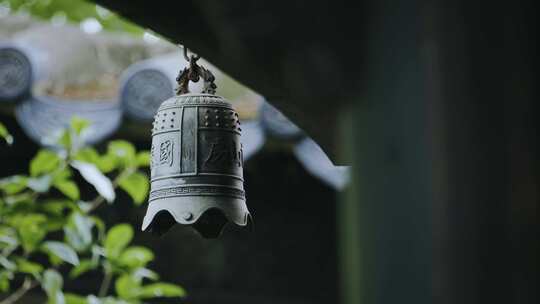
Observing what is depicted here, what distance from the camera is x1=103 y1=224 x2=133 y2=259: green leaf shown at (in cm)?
404

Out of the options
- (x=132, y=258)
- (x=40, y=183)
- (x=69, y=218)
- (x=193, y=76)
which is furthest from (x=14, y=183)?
(x=193, y=76)

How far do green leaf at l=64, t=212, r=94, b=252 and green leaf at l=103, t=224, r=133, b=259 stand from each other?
118mm

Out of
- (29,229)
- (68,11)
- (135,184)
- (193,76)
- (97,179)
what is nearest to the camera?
(193,76)

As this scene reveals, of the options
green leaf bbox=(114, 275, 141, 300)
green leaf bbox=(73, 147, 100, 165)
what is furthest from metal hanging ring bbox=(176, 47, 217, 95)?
green leaf bbox=(114, 275, 141, 300)

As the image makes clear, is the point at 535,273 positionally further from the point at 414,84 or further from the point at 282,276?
the point at 282,276

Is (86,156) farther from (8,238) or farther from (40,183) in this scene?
(8,238)

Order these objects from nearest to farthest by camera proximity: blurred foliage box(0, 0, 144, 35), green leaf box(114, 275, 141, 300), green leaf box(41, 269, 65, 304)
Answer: green leaf box(41, 269, 65, 304) < green leaf box(114, 275, 141, 300) < blurred foliage box(0, 0, 144, 35)

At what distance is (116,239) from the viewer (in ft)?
13.3

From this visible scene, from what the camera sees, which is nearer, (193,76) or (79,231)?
(193,76)

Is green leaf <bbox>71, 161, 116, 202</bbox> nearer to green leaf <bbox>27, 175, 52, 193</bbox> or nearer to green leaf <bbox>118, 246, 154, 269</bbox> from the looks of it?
green leaf <bbox>27, 175, 52, 193</bbox>

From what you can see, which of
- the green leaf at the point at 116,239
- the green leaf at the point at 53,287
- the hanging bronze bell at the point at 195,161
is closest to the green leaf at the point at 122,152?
the green leaf at the point at 116,239

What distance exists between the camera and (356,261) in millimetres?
1170

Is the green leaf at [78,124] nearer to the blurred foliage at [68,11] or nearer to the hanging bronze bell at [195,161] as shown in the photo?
the hanging bronze bell at [195,161]

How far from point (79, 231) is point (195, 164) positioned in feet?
2.96
